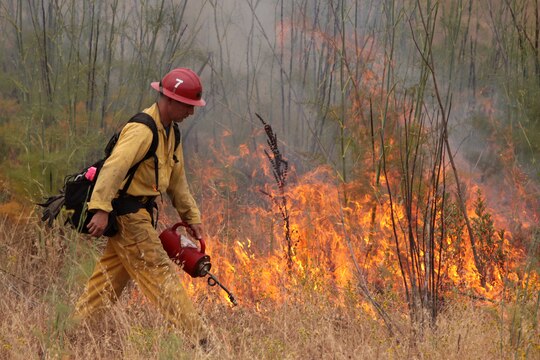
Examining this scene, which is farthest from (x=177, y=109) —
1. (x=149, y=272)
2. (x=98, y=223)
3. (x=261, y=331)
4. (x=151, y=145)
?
(x=261, y=331)

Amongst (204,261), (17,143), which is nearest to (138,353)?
(204,261)

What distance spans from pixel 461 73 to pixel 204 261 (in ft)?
25.5

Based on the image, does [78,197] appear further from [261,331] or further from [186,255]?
[261,331]

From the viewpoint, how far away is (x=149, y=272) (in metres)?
4.07

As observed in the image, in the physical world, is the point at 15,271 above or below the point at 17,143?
below

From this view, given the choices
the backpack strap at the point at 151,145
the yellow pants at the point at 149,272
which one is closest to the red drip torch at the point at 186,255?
the yellow pants at the point at 149,272

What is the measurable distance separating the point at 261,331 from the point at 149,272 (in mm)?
768

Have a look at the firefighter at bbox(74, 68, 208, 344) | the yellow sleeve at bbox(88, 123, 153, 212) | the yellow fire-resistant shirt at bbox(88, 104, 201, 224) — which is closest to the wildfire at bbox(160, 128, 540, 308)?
the yellow fire-resistant shirt at bbox(88, 104, 201, 224)

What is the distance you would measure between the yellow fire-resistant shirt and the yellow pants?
0.18 m

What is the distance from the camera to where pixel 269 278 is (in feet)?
16.6

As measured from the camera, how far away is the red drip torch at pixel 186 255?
418 centimetres

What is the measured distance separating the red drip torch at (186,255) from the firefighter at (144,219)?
0.46 ft

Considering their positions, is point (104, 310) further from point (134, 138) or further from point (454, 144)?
point (454, 144)

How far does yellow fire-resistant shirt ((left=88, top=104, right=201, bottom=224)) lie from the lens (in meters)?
3.86
